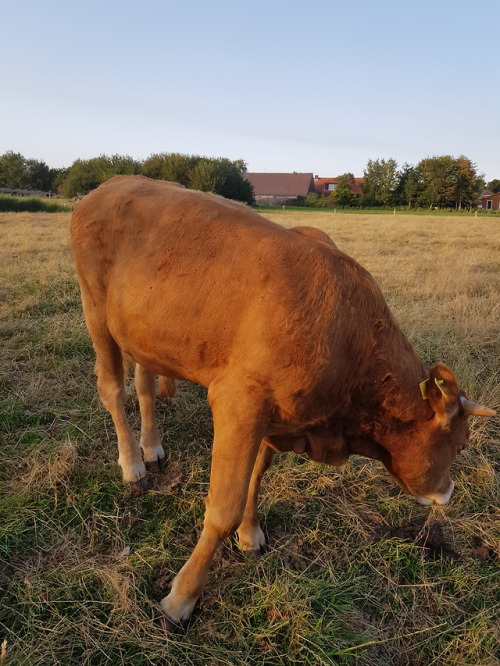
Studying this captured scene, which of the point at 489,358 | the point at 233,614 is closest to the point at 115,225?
the point at 233,614

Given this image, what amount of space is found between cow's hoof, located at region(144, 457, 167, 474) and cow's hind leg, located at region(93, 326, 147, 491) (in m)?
0.21

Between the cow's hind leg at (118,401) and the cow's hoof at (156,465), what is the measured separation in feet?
0.68

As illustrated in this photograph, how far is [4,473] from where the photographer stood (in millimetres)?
3512

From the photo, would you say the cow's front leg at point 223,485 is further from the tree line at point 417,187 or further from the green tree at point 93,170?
the tree line at point 417,187

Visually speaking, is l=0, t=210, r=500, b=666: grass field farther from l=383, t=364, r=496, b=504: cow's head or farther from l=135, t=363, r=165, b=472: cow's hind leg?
l=383, t=364, r=496, b=504: cow's head

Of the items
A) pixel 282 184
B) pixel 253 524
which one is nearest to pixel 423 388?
pixel 253 524

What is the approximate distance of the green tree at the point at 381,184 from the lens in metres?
83.1

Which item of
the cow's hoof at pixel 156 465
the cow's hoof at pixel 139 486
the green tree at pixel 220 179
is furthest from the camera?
the green tree at pixel 220 179

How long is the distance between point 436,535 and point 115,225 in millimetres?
3037

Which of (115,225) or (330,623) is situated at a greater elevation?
(115,225)

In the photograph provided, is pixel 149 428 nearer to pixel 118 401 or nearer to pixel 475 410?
pixel 118 401

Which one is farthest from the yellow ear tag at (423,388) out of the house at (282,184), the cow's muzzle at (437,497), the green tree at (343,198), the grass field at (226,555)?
the house at (282,184)

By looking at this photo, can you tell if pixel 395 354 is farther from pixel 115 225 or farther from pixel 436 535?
pixel 115 225

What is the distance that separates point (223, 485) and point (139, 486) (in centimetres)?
140
